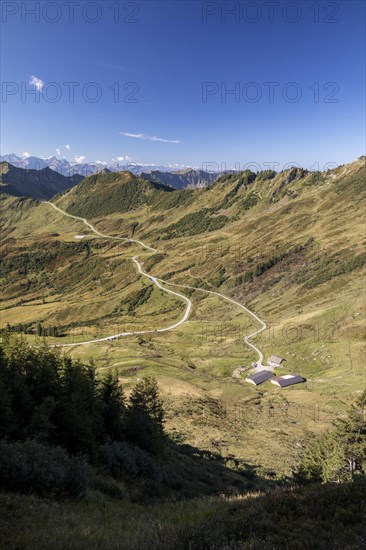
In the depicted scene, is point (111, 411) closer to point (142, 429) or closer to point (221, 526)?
point (142, 429)

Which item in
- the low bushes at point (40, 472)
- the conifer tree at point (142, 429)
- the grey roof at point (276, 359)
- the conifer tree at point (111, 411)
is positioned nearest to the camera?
the low bushes at point (40, 472)

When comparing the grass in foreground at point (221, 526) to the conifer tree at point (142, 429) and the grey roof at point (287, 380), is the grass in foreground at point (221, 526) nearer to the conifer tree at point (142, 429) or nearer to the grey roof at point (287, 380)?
the conifer tree at point (142, 429)

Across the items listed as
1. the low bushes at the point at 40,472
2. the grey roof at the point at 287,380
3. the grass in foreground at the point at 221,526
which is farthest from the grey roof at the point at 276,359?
the grass in foreground at the point at 221,526

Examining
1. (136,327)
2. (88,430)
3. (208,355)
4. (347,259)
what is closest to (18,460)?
(88,430)

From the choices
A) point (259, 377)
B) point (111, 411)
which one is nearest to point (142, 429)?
point (111, 411)

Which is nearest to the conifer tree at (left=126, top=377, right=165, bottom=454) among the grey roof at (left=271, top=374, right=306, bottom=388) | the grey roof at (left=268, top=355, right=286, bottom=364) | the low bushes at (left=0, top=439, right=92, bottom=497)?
the low bushes at (left=0, top=439, right=92, bottom=497)

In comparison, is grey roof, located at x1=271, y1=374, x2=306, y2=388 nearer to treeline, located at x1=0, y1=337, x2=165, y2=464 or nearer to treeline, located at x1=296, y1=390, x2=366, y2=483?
treeline, located at x1=296, y1=390, x2=366, y2=483

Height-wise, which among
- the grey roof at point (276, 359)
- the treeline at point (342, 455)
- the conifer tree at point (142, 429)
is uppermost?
the conifer tree at point (142, 429)
